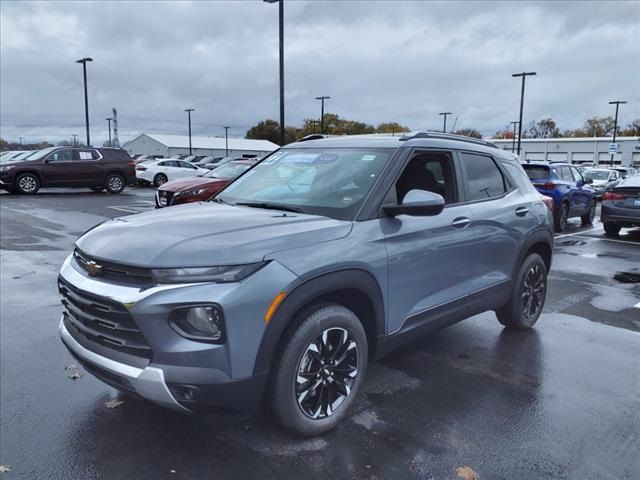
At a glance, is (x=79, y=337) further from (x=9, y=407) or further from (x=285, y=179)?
(x=285, y=179)

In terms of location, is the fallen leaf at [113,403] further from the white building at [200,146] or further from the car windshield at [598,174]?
the white building at [200,146]

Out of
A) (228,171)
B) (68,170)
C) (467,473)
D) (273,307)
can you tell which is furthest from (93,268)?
(68,170)

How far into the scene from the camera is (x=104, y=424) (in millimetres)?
3289

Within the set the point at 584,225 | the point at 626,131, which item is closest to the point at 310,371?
the point at 584,225

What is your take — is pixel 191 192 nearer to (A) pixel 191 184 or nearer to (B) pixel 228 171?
(A) pixel 191 184

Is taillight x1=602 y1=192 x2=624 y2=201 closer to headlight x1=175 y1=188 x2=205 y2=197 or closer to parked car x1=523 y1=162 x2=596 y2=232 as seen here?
parked car x1=523 y1=162 x2=596 y2=232

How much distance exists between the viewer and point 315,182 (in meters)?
3.80

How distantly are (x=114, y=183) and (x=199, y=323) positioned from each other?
21.1 metres

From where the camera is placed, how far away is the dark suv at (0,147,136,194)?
786 inches

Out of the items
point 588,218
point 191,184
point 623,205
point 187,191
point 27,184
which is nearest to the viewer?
point 187,191

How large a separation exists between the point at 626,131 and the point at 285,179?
11018 centimetres

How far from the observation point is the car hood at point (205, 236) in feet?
8.68

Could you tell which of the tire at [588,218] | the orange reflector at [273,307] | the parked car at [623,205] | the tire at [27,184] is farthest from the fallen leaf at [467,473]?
the tire at [27,184]

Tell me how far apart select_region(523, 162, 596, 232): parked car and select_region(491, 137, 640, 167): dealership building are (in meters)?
56.6
